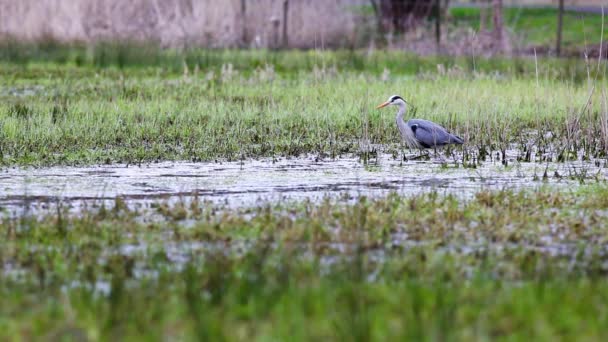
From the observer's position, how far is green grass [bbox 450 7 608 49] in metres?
30.4

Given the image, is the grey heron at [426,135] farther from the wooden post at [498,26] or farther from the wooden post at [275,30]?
the wooden post at [498,26]

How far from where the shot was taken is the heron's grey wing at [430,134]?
11931 millimetres

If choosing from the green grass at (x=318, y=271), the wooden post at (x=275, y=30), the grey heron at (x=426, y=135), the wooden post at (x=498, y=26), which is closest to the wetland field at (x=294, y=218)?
the green grass at (x=318, y=271)

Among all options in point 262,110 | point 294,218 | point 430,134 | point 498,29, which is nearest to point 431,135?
point 430,134

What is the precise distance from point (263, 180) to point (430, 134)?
7.62ft

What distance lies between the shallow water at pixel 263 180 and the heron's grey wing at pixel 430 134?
0.23 meters

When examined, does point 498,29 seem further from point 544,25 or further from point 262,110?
point 262,110

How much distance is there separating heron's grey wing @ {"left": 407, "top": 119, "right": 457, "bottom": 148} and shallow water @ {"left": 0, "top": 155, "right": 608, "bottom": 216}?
23 cm

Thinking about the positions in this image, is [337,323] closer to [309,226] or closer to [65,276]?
[65,276]

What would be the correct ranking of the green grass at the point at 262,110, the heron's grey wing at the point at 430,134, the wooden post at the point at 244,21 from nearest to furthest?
1. the heron's grey wing at the point at 430,134
2. the green grass at the point at 262,110
3. the wooden post at the point at 244,21

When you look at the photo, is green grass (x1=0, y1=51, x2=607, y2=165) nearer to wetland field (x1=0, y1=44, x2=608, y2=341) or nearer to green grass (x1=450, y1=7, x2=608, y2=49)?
wetland field (x1=0, y1=44, x2=608, y2=341)

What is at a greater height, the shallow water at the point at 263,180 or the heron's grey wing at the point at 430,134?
the heron's grey wing at the point at 430,134

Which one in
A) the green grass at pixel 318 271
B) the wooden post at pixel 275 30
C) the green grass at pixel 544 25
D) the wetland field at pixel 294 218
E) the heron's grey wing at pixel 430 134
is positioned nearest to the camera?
the green grass at pixel 318 271

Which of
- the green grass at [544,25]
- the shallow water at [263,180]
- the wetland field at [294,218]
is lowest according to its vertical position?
the shallow water at [263,180]
